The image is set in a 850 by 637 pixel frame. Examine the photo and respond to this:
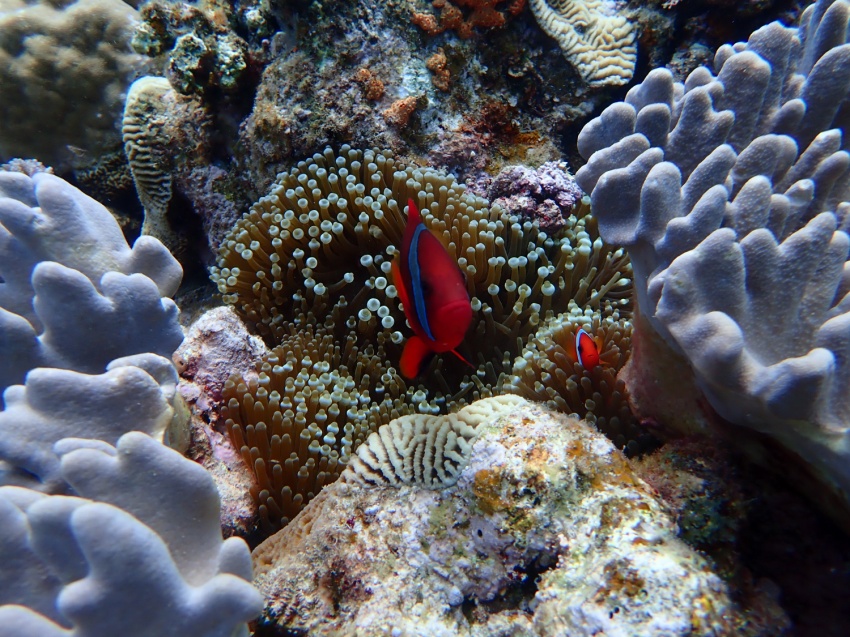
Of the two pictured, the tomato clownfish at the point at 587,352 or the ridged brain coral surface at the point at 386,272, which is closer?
the tomato clownfish at the point at 587,352

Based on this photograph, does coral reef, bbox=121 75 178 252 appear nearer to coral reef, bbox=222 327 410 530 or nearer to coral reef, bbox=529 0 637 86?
coral reef, bbox=222 327 410 530

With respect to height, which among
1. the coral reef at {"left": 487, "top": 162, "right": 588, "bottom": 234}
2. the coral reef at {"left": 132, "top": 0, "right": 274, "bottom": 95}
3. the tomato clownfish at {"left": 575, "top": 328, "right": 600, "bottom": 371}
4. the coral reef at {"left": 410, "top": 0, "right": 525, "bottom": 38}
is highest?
the coral reef at {"left": 410, "top": 0, "right": 525, "bottom": 38}

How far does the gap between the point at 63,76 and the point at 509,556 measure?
651cm

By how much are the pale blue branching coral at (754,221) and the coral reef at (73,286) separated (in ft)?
5.66

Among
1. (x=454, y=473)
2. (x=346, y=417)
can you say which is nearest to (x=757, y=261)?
(x=454, y=473)

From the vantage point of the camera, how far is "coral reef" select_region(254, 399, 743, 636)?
1358 mm

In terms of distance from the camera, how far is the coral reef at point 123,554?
117 centimetres

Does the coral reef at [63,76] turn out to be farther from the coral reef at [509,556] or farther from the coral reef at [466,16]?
the coral reef at [509,556]

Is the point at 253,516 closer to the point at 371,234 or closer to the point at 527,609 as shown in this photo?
the point at 527,609

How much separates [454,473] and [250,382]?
1327mm

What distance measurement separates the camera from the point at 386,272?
9.52ft

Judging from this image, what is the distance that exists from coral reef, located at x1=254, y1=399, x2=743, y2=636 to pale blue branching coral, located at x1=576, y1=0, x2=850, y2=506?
0.46m

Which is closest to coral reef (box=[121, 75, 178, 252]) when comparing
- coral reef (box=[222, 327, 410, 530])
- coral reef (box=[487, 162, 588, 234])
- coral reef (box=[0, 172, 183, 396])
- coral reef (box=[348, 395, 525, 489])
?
coral reef (box=[0, 172, 183, 396])

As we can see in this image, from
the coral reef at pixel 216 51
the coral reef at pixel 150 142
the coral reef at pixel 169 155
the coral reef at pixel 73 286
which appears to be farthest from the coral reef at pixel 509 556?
the coral reef at pixel 150 142
